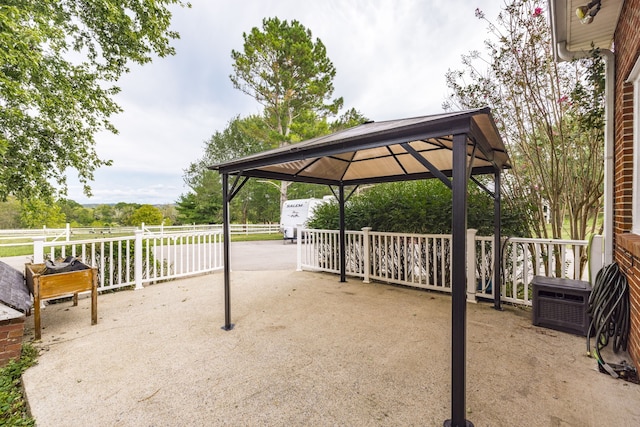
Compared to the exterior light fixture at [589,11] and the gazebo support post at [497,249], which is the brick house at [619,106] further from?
the gazebo support post at [497,249]

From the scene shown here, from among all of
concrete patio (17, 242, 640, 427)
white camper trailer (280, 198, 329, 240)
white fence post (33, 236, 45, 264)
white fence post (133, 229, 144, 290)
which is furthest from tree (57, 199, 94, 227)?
concrete patio (17, 242, 640, 427)

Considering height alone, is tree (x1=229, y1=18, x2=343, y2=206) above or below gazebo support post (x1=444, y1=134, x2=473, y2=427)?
above

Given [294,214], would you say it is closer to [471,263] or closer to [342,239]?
[342,239]

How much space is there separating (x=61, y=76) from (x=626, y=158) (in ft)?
27.1

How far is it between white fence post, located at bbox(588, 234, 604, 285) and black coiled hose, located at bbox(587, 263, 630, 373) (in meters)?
0.42

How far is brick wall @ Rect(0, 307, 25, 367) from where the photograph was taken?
248cm

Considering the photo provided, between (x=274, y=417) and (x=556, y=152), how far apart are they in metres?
5.41

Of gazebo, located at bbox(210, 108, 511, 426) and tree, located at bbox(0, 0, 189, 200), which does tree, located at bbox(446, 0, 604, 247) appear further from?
tree, located at bbox(0, 0, 189, 200)

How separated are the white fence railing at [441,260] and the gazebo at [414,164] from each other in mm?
325

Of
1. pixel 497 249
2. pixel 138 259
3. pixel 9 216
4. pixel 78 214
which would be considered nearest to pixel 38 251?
pixel 138 259

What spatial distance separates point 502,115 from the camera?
4816 millimetres

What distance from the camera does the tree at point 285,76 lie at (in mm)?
12445

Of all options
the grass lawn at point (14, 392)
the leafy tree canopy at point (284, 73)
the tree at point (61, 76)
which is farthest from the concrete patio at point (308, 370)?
the leafy tree canopy at point (284, 73)

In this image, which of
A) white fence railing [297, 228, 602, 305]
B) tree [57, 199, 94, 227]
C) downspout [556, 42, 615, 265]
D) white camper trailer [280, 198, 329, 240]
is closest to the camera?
downspout [556, 42, 615, 265]
